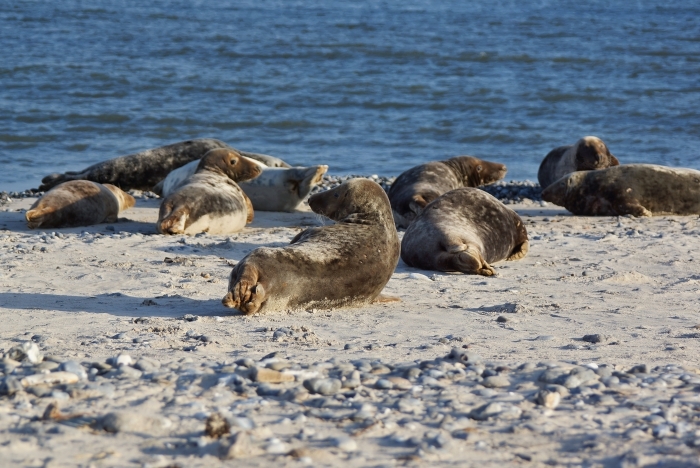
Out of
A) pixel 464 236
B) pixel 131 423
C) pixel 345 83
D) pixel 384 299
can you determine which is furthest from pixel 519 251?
pixel 345 83

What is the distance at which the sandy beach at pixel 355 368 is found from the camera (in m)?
3.18

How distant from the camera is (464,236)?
7707mm

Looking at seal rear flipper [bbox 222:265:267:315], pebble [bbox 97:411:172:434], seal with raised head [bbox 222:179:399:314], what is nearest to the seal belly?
seal with raised head [bbox 222:179:399:314]

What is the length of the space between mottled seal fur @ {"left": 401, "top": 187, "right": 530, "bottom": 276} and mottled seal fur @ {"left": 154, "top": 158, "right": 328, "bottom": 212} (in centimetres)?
266

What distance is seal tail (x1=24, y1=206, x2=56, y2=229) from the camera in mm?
9195

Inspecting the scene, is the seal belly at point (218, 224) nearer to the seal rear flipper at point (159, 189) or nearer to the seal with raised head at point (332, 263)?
the seal rear flipper at point (159, 189)

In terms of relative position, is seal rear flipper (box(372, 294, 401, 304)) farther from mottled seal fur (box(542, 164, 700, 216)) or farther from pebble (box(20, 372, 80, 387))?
mottled seal fur (box(542, 164, 700, 216))

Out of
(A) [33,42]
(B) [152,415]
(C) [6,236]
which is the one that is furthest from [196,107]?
(B) [152,415]

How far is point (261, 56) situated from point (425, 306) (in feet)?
68.4

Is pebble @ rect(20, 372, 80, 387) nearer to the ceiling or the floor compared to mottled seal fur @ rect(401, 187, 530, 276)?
nearer to the ceiling

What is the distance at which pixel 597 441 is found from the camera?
3248 millimetres

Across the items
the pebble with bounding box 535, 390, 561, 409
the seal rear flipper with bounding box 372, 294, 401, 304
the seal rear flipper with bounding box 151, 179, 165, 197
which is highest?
the pebble with bounding box 535, 390, 561, 409

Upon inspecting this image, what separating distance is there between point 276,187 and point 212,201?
1.52m

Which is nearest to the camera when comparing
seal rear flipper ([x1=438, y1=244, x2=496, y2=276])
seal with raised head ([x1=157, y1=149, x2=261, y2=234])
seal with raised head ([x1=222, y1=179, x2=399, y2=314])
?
seal with raised head ([x1=222, y1=179, x2=399, y2=314])
